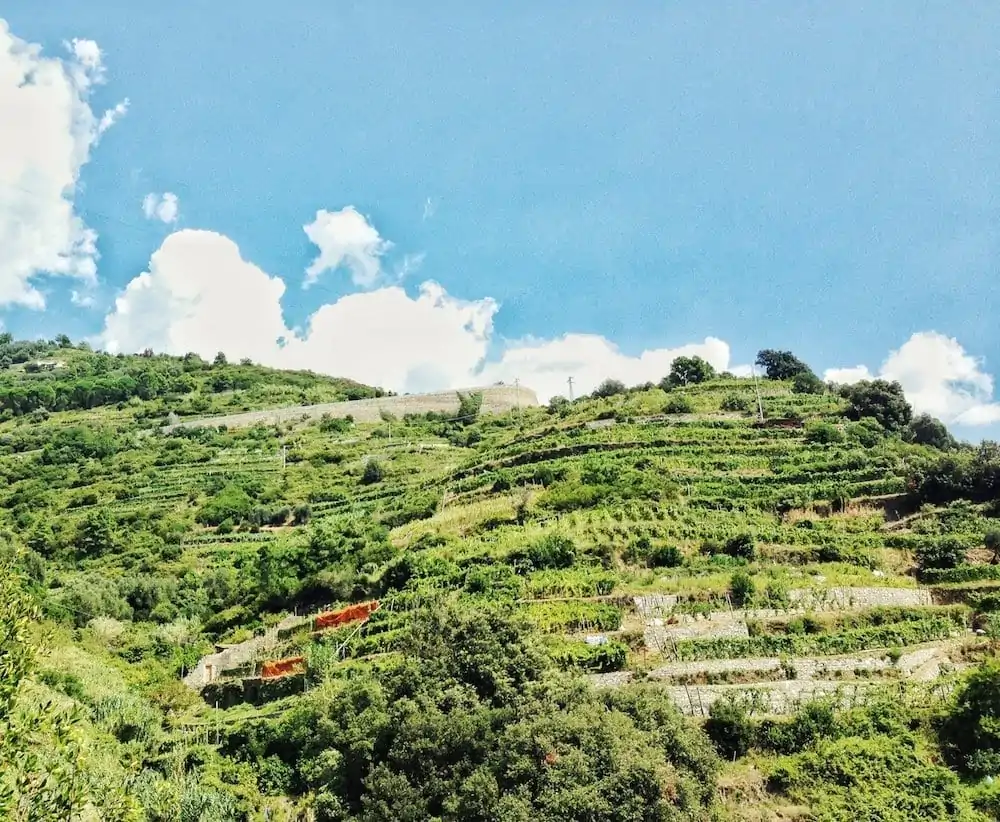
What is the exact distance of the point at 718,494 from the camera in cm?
4319

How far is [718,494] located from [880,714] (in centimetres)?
2063

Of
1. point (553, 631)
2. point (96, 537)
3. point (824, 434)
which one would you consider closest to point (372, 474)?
point (96, 537)

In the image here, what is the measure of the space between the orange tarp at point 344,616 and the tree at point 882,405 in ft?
125

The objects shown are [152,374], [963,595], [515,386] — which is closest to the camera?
[963,595]

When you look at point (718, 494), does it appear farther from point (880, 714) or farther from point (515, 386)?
point (515, 386)

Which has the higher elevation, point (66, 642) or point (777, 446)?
point (777, 446)

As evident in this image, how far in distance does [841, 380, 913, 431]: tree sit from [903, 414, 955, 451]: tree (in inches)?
33.5

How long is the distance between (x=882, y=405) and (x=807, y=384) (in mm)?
10923

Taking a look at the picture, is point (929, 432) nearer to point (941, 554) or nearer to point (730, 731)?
point (941, 554)

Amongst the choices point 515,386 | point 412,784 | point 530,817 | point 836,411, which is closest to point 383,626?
point 412,784

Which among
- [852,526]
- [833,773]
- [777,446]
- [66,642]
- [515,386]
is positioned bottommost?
[833,773]

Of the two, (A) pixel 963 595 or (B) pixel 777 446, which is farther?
(B) pixel 777 446

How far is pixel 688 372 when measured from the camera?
71438mm

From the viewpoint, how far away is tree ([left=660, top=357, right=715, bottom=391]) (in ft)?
233
